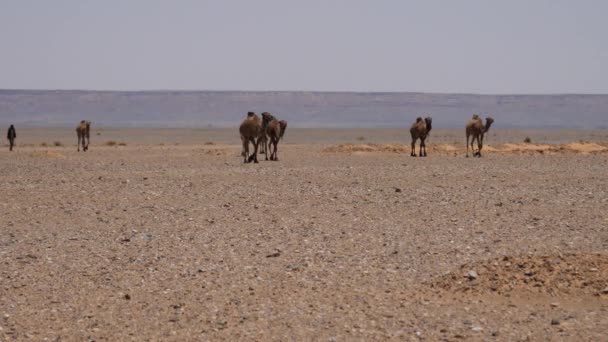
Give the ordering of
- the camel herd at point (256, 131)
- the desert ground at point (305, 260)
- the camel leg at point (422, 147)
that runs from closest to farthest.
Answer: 1. the desert ground at point (305, 260)
2. the camel herd at point (256, 131)
3. the camel leg at point (422, 147)

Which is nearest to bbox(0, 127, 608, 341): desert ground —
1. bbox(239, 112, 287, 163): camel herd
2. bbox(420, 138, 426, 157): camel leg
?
bbox(239, 112, 287, 163): camel herd

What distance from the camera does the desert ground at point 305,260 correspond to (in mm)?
9367

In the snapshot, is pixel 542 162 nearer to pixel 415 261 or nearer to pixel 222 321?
pixel 415 261

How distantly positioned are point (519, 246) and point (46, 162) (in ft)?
77.6

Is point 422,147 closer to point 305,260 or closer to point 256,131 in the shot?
point 256,131

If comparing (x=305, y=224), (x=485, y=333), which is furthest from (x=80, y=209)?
(x=485, y=333)

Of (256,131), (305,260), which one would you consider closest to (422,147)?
(256,131)

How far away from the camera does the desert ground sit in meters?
9.37

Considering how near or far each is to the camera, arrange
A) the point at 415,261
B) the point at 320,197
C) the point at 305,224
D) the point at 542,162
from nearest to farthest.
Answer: the point at 415,261 → the point at 305,224 → the point at 320,197 → the point at 542,162

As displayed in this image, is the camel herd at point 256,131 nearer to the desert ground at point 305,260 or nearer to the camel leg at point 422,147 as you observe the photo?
the camel leg at point 422,147

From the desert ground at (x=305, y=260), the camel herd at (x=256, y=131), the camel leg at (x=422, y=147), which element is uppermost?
the camel herd at (x=256, y=131)

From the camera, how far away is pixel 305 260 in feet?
40.5

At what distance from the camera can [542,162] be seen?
103 feet

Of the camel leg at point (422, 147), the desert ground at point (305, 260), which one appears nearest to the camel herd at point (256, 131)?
the camel leg at point (422, 147)
